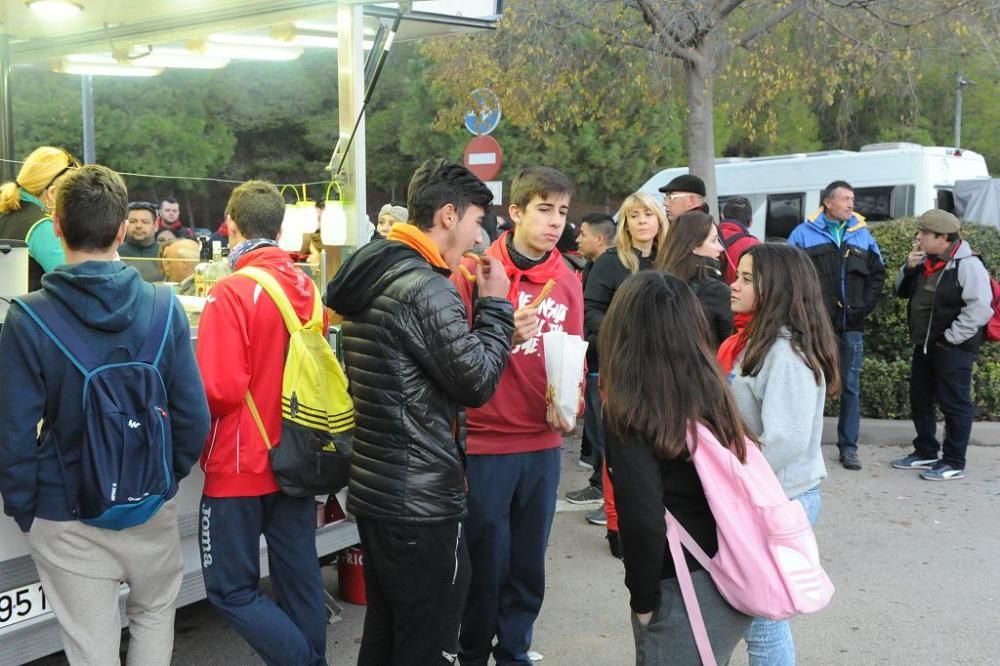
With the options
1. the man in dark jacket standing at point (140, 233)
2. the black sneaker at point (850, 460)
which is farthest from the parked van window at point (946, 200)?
the man in dark jacket standing at point (140, 233)

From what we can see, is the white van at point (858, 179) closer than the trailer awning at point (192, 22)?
No

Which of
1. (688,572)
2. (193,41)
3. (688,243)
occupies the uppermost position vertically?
(193,41)

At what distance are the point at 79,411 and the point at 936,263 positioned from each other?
6.38m

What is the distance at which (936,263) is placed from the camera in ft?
23.8

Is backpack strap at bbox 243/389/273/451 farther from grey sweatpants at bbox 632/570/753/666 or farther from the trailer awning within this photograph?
the trailer awning

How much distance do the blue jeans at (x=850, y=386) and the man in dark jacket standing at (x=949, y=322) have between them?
0.45 meters

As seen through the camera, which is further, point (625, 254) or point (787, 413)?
point (625, 254)

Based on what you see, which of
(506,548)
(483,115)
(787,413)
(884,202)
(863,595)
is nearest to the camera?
(787,413)

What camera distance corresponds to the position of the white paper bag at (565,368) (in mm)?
3486

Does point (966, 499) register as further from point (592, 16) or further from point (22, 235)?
point (592, 16)

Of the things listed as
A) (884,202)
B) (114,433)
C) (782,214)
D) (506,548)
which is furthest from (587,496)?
(782,214)

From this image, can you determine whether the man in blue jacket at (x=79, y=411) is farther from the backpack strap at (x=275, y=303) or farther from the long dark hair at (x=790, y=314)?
the long dark hair at (x=790, y=314)

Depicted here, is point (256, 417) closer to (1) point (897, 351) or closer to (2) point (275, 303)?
(2) point (275, 303)

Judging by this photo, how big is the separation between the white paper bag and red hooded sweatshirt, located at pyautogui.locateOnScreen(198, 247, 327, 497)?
953mm
